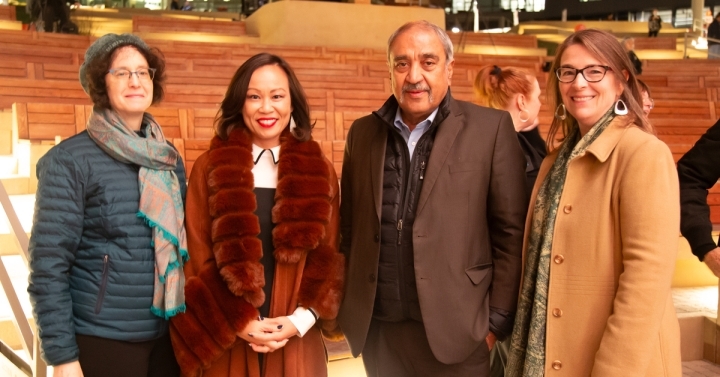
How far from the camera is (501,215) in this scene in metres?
1.50

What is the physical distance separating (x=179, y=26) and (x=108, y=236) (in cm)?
867

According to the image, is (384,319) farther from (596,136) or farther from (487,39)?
(487,39)

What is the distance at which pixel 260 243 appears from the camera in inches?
60.1

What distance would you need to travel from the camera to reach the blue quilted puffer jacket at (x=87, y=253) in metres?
1.34

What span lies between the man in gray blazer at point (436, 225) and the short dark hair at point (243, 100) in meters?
0.22

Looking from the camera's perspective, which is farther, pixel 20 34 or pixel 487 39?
pixel 487 39

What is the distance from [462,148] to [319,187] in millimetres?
379

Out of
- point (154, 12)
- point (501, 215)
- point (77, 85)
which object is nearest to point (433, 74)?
point (501, 215)

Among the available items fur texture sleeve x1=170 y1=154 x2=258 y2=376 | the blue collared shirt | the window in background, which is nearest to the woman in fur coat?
fur texture sleeve x1=170 y1=154 x2=258 y2=376

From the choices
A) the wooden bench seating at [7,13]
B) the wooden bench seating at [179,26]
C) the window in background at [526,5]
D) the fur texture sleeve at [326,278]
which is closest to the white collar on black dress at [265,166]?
the fur texture sleeve at [326,278]

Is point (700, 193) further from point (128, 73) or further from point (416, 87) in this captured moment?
point (128, 73)

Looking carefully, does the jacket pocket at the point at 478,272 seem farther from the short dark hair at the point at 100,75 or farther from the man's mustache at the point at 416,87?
Answer: the short dark hair at the point at 100,75

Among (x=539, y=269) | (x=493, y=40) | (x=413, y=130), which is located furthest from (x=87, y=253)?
(x=493, y=40)

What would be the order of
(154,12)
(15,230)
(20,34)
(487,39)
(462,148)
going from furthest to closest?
(154,12), (487,39), (20,34), (15,230), (462,148)
